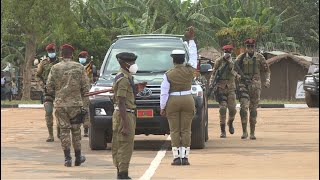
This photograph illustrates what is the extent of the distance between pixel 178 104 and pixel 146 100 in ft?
6.24

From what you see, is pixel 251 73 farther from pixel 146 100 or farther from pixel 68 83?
pixel 68 83

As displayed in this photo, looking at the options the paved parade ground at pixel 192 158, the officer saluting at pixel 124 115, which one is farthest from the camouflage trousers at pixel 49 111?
the officer saluting at pixel 124 115

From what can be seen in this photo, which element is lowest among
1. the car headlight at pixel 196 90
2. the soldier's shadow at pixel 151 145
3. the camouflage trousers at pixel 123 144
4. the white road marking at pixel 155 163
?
the soldier's shadow at pixel 151 145

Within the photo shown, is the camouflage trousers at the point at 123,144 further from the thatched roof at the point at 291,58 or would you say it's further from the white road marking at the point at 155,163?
the thatched roof at the point at 291,58

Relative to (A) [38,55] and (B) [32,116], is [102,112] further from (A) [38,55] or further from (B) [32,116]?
(A) [38,55]

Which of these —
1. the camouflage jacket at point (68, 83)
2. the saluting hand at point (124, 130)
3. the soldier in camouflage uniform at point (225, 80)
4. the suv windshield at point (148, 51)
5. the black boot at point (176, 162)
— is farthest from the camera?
the soldier in camouflage uniform at point (225, 80)

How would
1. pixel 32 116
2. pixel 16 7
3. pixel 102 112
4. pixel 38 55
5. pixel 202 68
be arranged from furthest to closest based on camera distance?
pixel 38 55 → pixel 16 7 → pixel 32 116 → pixel 202 68 → pixel 102 112

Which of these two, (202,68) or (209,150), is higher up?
(202,68)

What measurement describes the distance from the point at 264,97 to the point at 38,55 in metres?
12.9

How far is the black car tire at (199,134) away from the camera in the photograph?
1549 cm

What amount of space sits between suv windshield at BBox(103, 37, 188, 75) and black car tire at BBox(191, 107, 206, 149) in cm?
129

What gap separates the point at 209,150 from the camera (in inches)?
626

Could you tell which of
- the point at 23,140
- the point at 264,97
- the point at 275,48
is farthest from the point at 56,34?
the point at 23,140

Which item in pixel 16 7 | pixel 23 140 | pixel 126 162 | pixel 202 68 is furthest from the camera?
pixel 16 7
